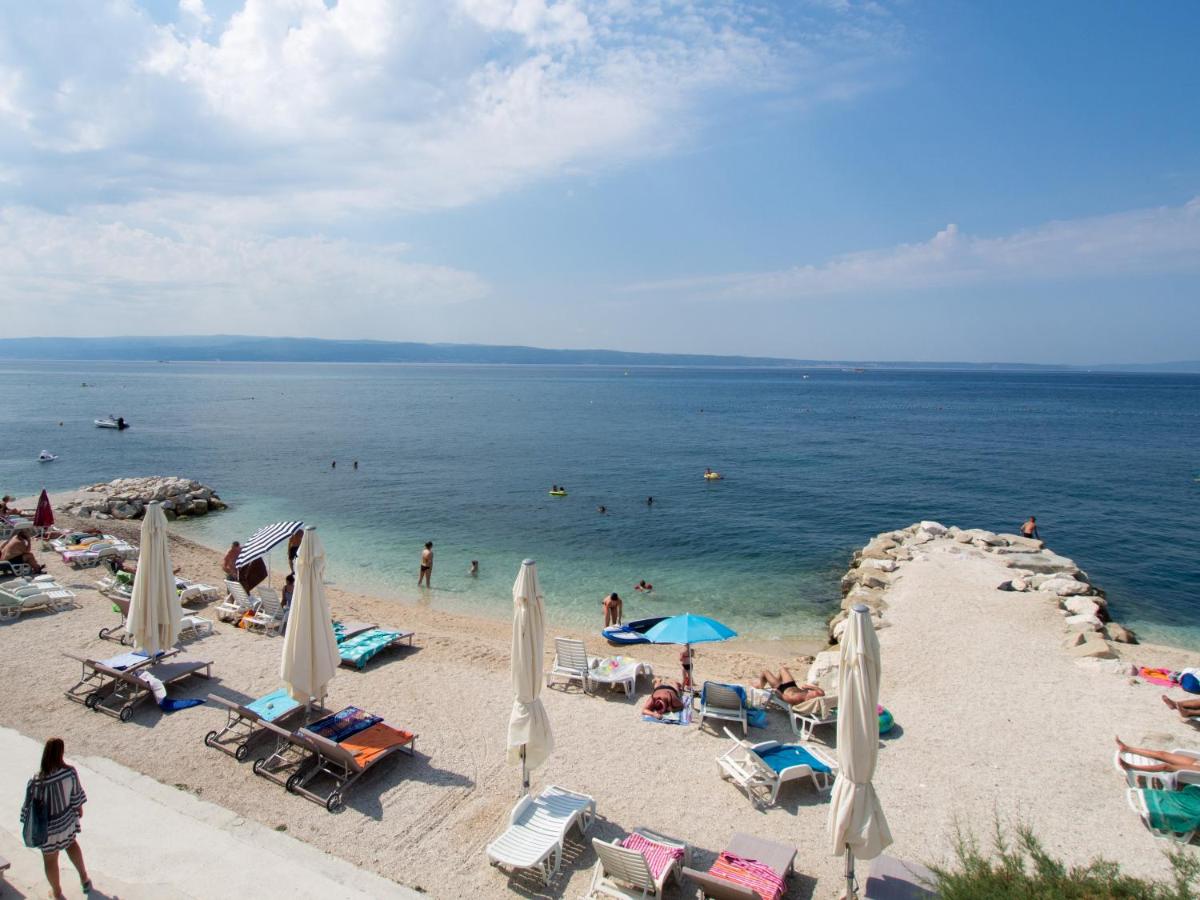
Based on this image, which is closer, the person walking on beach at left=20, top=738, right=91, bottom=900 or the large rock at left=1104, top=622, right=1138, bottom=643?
the person walking on beach at left=20, top=738, right=91, bottom=900

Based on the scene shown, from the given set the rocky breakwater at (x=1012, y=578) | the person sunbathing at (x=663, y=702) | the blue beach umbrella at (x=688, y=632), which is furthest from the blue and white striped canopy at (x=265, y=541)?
the rocky breakwater at (x=1012, y=578)

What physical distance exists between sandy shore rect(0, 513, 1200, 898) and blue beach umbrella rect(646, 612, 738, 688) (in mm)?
1371

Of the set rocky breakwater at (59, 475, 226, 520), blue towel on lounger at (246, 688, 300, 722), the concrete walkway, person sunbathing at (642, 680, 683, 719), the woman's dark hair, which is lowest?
rocky breakwater at (59, 475, 226, 520)

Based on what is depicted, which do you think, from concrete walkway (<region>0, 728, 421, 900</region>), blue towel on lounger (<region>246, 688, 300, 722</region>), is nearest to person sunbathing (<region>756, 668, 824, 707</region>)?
concrete walkway (<region>0, 728, 421, 900</region>)

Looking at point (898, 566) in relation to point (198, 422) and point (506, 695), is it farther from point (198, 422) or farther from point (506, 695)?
point (198, 422)

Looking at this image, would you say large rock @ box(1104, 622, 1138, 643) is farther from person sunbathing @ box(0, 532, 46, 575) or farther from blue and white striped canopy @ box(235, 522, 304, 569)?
person sunbathing @ box(0, 532, 46, 575)

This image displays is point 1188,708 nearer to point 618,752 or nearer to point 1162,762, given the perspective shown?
point 1162,762

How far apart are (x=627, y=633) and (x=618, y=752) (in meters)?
6.61

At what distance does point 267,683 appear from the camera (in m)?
12.3

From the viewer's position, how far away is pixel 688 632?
12.4 metres

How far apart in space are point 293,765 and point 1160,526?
37.2 metres

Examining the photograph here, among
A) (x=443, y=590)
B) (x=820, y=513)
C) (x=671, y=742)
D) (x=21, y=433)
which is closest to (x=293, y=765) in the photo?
(x=671, y=742)

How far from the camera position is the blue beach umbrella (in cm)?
1222

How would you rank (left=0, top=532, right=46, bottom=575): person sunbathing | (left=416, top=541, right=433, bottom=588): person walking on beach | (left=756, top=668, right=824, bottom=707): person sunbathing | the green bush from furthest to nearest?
(left=416, top=541, right=433, bottom=588): person walking on beach
(left=0, top=532, right=46, bottom=575): person sunbathing
(left=756, top=668, right=824, bottom=707): person sunbathing
the green bush
